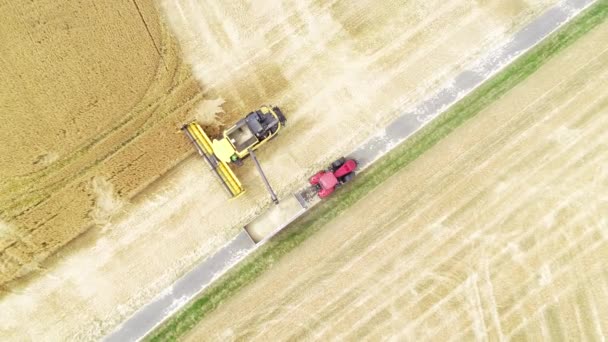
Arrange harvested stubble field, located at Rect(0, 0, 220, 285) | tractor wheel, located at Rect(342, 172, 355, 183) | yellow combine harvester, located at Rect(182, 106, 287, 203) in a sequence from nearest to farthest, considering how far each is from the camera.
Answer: yellow combine harvester, located at Rect(182, 106, 287, 203) < harvested stubble field, located at Rect(0, 0, 220, 285) < tractor wheel, located at Rect(342, 172, 355, 183)

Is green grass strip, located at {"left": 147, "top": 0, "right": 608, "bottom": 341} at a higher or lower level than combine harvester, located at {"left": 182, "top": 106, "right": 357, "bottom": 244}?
lower

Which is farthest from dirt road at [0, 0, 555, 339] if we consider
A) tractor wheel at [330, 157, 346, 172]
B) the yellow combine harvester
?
the yellow combine harvester

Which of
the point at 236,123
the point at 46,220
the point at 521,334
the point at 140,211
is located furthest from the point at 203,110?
the point at 521,334

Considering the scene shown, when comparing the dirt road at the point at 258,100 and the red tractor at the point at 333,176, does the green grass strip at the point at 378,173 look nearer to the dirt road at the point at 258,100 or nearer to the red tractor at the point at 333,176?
the red tractor at the point at 333,176

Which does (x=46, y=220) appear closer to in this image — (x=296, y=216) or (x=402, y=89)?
(x=296, y=216)

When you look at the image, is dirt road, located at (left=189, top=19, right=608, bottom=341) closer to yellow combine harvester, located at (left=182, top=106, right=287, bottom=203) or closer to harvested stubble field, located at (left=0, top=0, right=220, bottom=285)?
yellow combine harvester, located at (left=182, top=106, right=287, bottom=203)

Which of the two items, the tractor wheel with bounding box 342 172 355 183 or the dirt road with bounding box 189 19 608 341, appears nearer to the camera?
the dirt road with bounding box 189 19 608 341

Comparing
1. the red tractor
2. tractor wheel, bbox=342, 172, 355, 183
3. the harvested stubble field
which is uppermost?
the harvested stubble field

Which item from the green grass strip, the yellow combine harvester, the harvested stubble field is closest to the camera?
the yellow combine harvester
